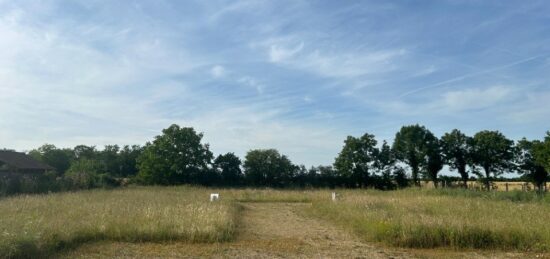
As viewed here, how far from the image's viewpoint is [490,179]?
167 feet

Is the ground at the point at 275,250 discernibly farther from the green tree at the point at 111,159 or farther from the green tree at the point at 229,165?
the green tree at the point at 111,159

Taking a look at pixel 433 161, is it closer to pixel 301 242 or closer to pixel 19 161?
pixel 19 161

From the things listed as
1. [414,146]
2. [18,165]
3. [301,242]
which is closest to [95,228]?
[301,242]

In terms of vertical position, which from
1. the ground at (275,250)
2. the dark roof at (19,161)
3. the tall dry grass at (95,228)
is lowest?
the ground at (275,250)

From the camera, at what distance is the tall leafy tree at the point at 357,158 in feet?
161

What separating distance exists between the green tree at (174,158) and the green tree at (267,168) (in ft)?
14.6

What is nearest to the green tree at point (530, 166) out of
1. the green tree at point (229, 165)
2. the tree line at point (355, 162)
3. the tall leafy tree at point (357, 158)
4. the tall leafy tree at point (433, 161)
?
the tree line at point (355, 162)

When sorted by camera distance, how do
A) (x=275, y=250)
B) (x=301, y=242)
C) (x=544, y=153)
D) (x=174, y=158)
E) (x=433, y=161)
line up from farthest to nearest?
(x=433, y=161)
(x=174, y=158)
(x=544, y=153)
(x=301, y=242)
(x=275, y=250)

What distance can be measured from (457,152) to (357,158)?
39.3 feet

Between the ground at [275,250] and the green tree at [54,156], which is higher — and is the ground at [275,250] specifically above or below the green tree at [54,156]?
below

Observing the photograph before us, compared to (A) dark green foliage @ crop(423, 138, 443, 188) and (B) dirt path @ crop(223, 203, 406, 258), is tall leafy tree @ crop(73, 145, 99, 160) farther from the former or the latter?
(B) dirt path @ crop(223, 203, 406, 258)

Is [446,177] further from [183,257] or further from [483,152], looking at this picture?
[183,257]

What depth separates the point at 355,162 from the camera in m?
49.9

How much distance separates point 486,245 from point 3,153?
3891 cm
